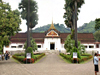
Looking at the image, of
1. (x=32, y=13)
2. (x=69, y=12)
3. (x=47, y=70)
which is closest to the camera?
(x=47, y=70)

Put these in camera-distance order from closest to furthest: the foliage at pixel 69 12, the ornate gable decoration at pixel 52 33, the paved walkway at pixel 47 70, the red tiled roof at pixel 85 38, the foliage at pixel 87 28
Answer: the paved walkway at pixel 47 70
the foliage at pixel 69 12
the ornate gable decoration at pixel 52 33
the red tiled roof at pixel 85 38
the foliage at pixel 87 28

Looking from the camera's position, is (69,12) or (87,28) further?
(87,28)

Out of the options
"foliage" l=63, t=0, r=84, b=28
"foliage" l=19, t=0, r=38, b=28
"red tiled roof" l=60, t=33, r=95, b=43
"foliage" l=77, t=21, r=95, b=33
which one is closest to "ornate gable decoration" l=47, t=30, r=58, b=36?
"red tiled roof" l=60, t=33, r=95, b=43

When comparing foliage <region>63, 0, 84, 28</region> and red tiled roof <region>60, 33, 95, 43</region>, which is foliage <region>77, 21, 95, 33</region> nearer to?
red tiled roof <region>60, 33, 95, 43</region>

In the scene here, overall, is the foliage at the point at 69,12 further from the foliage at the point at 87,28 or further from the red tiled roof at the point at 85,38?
the foliage at the point at 87,28

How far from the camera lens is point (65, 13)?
118 ft

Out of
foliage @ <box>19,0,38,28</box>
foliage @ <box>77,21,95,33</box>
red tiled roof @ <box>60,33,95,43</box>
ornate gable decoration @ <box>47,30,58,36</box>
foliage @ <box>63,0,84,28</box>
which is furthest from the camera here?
foliage @ <box>77,21,95,33</box>

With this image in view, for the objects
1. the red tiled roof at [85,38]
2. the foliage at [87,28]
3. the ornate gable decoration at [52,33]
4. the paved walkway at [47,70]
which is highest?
the foliage at [87,28]

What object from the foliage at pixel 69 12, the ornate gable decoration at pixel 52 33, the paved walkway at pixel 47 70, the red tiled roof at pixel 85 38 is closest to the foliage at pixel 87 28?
the red tiled roof at pixel 85 38

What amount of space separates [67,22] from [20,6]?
14023 millimetres

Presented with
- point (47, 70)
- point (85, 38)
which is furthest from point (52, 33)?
point (47, 70)

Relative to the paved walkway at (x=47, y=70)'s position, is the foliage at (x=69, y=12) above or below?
above

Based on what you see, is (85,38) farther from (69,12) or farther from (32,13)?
(69,12)

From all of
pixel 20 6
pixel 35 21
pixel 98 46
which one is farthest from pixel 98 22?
pixel 20 6
